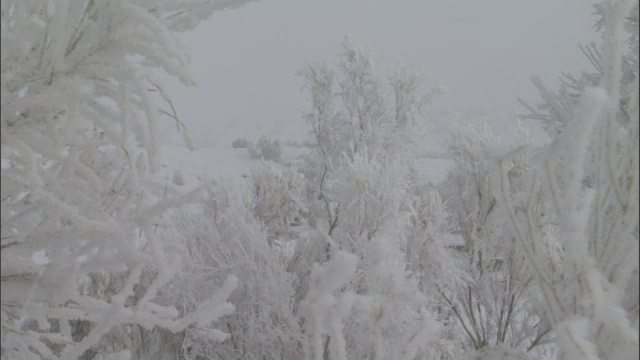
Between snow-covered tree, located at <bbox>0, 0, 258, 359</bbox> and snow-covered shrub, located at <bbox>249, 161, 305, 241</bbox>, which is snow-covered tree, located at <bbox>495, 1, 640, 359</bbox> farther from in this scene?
snow-covered shrub, located at <bbox>249, 161, 305, 241</bbox>

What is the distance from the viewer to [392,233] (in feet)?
13.0

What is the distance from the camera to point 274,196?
8.73 metres

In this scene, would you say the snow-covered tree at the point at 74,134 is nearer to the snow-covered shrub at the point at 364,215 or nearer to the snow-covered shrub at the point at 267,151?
the snow-covered shrub at the point at 364,215

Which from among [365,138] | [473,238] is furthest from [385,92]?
[473,238]

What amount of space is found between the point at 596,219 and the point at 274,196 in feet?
24.9

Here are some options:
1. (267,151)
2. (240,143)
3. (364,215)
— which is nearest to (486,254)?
(364,215)

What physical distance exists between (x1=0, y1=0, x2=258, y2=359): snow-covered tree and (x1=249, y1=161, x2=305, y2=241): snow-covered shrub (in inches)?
277

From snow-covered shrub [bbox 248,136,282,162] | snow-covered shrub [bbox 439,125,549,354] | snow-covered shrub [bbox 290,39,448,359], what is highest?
snow-covered shrub [bbox 290,39,448,359]

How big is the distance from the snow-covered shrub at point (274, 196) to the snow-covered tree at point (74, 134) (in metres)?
7.04

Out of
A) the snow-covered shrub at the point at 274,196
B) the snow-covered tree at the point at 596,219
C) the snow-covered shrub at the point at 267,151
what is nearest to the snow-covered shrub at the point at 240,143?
the snow-covered shrub at the point at 267,151

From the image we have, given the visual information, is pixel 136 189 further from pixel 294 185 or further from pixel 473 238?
pixel 294 185

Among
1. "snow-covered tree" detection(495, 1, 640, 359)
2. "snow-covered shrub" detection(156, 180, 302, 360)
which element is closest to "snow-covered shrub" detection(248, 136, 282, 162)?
"snow-covered shrub" detection(156, 180, 302, 360)

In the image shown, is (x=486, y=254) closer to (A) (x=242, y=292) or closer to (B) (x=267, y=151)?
(A) (x=242, y=292)

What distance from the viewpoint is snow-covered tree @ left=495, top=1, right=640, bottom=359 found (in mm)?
993
